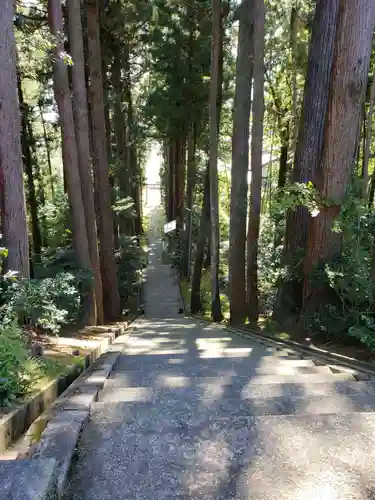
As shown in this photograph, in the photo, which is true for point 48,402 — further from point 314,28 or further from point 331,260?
point 314,28

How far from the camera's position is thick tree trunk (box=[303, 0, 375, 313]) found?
6.39 metres

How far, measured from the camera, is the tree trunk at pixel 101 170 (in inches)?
446

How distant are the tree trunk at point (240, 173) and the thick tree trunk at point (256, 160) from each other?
38 centimetres

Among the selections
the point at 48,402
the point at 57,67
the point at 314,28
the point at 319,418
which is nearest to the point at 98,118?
the point at 57,67

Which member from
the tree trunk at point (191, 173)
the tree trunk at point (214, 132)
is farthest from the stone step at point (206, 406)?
the tree trunk at point (191, 173)

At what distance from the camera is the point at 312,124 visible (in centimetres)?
893

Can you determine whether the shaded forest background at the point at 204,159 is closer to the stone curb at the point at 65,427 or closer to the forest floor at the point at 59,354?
the forest floor at the point at 59,354

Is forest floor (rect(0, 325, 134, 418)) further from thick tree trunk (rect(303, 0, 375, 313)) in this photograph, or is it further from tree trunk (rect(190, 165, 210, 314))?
tree trunk (rect(190, 165, 210, 314))

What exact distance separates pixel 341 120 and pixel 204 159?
50.3 feet

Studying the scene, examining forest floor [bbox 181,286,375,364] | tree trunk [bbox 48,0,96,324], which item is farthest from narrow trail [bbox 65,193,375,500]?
tree trunk [bbox 48,0,96,324]

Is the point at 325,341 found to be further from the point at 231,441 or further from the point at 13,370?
the point at 13,370

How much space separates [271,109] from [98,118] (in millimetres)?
10487

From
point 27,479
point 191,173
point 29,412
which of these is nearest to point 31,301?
point 29,412

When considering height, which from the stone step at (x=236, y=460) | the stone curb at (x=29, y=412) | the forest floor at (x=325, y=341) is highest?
the stone step at (x=236, y=460)
